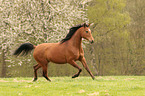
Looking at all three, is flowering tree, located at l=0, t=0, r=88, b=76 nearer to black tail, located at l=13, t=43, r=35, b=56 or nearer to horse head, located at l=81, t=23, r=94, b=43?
black tail, located at l=13, t=43, r=35, b=56

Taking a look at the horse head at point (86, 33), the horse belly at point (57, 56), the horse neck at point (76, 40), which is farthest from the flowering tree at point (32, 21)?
the horse head at point (86, 33)

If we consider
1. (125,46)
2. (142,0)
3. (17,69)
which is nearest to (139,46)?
(125,46)

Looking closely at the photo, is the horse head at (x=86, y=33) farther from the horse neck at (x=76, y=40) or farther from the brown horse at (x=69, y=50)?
the horse neck at (x=76, y=40)

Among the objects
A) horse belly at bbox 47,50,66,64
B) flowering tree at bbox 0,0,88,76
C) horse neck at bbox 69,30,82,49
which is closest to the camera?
horse neck at bbox 69,30,82,49

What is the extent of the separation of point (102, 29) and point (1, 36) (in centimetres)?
933

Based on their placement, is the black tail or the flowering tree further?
the flowering tree

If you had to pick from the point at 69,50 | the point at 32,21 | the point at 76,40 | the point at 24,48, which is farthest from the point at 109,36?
the point at 69,50

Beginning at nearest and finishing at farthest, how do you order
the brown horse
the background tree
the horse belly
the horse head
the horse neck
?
the horse head, the brown horse, the horse neck, the horse belly, the background tree

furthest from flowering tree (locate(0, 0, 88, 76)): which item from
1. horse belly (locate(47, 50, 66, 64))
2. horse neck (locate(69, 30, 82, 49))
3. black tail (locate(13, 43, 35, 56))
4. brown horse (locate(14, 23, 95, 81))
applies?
horse neck (locate(69, 30, 82, 49))

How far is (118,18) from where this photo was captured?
22.2 meters

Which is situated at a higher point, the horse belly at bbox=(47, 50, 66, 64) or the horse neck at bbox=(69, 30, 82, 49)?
the horse neck at bbox=(69, 30, 82, 49)

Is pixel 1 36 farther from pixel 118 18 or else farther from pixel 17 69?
pixel 118 18

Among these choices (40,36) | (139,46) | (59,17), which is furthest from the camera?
(139,46)

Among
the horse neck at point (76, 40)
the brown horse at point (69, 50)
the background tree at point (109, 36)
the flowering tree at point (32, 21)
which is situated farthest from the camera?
the background tree at point (109, 36)
